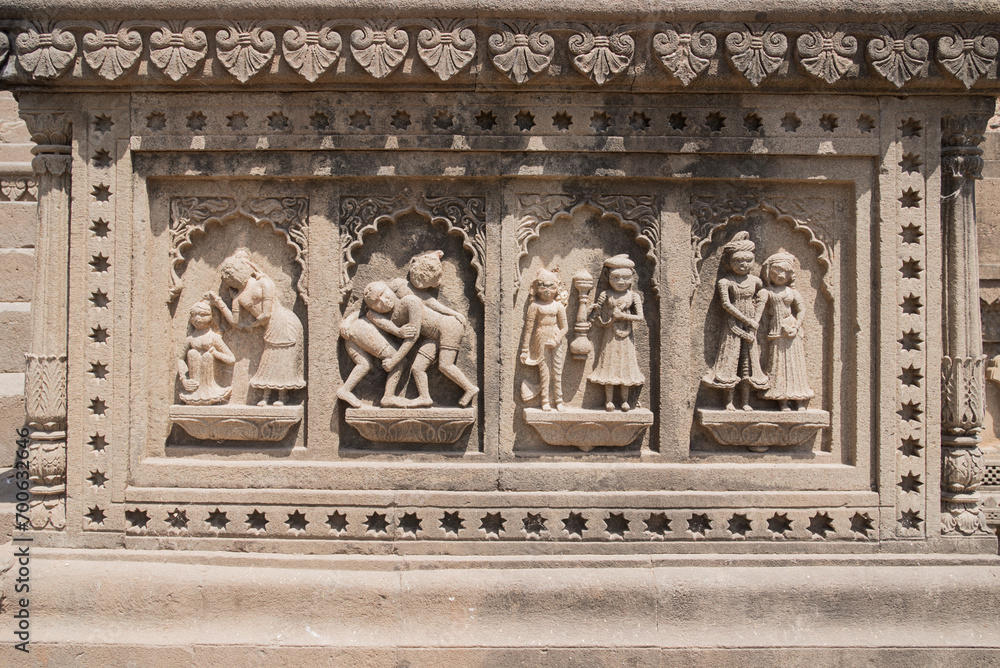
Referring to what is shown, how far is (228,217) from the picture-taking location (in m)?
4.49

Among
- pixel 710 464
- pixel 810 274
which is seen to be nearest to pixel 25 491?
pixel 710 464

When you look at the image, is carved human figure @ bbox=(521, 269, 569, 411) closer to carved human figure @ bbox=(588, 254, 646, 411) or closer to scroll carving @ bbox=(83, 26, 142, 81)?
carved human figure @ bbox=(588, 254, 646, 411)

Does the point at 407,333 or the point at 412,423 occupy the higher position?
the point at 407,333

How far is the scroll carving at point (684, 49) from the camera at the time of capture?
4148mm

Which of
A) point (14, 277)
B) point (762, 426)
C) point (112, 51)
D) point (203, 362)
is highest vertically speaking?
point (112, 51)

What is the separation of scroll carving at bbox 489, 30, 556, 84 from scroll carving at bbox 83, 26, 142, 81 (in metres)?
2.23

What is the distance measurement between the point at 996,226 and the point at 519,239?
14.8 feet

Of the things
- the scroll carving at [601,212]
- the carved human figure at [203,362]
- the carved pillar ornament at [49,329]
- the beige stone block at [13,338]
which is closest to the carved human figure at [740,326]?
the scroll carving at [601,212]

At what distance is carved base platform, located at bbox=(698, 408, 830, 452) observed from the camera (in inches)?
174

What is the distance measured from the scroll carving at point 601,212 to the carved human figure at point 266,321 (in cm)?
158

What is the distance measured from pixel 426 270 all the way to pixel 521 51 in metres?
1.49

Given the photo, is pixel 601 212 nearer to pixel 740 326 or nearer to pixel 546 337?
pixel 546 337

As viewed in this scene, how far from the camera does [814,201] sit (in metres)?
4.52

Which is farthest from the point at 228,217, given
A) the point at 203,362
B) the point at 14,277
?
the point at 14,277
